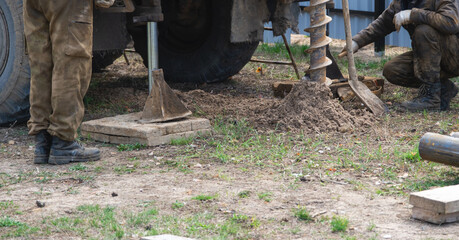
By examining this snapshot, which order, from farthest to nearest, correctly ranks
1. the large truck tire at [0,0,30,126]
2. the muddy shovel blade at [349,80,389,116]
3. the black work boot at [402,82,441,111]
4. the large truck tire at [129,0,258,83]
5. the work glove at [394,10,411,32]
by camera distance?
the large truck tire at [129,0,258,83], the black work boot at [402,82,441,111], the work glove at [394,10,411,32], the muddy shovel blade at [349,80,389,116], the large truck tire at [0,0,30,126]

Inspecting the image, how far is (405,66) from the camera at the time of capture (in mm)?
6387

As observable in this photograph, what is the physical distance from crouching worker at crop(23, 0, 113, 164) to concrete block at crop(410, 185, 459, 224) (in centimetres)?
229

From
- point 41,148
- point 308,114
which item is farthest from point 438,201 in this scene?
point 41,148

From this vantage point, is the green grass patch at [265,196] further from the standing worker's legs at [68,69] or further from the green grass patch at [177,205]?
the standing worker's legs at [68,69]

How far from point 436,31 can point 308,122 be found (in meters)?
1.57

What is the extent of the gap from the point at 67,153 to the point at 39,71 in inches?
22.8

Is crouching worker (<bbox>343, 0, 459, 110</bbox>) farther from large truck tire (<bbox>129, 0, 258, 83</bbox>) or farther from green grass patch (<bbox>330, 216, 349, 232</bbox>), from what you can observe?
green grass patch (<bbox>330, 216, 349, 232</bbox>)

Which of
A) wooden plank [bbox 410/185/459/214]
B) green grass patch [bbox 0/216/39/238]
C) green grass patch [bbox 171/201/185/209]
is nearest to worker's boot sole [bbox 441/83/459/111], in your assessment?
wooden plank [bbox 410/185/459/214]

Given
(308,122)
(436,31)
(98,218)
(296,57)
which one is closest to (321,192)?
(98,218)

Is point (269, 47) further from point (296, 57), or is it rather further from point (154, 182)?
point (154, 182)

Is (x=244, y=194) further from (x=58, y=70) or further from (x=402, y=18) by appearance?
(x=402, y=18)

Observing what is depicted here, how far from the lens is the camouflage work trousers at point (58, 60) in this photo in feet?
14.2

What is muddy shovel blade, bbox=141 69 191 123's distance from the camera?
5160 millimetres

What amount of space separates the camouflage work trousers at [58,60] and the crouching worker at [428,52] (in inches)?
117
